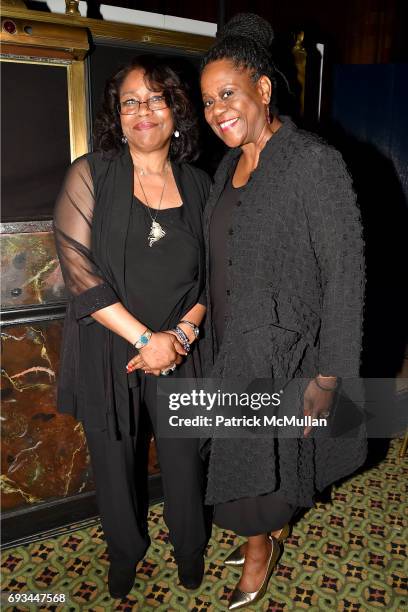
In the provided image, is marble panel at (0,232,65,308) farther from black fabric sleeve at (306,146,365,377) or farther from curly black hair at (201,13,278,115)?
black fabric sleeve at (306,146,365,377)

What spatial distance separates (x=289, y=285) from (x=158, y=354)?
1.62 ft

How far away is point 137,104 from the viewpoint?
1.67m

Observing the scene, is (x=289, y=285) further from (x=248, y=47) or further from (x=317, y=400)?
(x=248, y=47)

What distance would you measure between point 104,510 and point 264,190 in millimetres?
1296

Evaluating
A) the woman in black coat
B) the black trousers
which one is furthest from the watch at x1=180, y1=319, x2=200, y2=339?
the black trousers

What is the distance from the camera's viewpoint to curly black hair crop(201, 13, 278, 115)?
5.01ft

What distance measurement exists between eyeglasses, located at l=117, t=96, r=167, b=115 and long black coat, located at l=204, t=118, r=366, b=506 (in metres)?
0.40

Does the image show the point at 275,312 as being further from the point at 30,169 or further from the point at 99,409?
the point at 30,169

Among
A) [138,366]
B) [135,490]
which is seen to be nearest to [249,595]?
[135,490]

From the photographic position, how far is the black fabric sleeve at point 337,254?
1.44 meters

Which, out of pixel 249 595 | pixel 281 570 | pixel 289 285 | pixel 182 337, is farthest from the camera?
pixel 281 570

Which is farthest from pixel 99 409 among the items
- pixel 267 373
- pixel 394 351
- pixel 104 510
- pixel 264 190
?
pixel 394 351

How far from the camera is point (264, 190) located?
5.04ft

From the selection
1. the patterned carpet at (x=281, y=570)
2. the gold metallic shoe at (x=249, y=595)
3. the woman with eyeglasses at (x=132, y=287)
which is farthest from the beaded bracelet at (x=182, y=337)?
the patterned carpet at (x=281, y=570)
